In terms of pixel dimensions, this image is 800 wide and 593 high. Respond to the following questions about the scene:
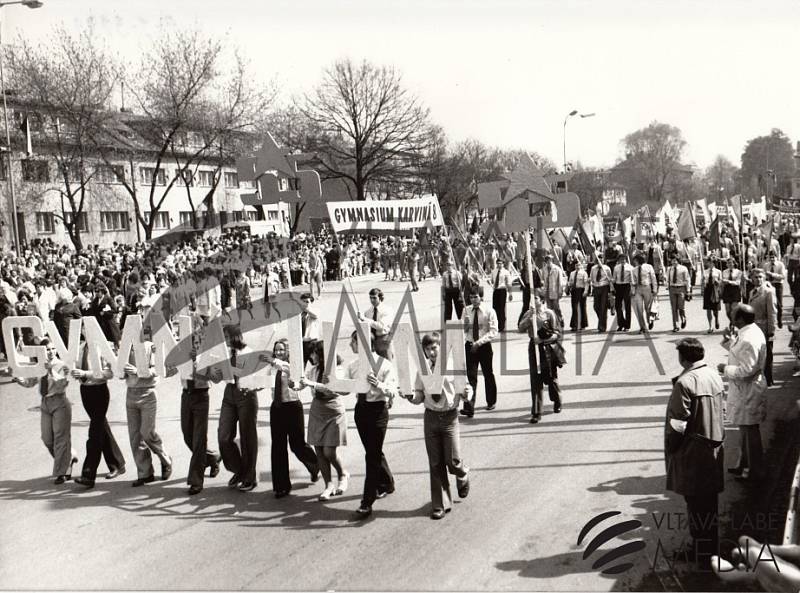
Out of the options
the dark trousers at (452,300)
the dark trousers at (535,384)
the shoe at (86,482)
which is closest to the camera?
the shoe at (86,482)

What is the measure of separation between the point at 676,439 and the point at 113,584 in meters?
4.23

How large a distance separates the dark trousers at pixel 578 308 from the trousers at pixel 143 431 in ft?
33.2

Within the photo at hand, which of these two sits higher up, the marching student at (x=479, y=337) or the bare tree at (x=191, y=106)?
the bare tree at (x=191, y=106)

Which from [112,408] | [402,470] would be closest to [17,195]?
[112,408]

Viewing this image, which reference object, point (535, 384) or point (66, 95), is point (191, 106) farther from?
point (535, 384)

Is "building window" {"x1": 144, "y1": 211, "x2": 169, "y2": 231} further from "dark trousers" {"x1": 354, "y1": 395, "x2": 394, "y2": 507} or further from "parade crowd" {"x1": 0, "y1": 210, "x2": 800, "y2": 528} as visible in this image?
"dark trousers" {"x1": 354, "y1": 395, "x2": 394, "y2": 507}

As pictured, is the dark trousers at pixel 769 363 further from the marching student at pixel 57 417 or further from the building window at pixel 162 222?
the building window at pixel 162 222

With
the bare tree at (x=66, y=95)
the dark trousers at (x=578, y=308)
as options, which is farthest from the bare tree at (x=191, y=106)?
the dark trousers at (x=578, y=308)

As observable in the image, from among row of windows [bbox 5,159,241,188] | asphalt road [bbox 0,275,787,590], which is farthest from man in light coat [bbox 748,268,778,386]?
row of windows [bbox 5,159,241,188]

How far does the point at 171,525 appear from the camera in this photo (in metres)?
6.32

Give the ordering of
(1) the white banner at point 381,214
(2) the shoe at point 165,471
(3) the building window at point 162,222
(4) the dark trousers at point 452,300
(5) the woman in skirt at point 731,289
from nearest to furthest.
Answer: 1. (2) the shoe at point 165,471
2. (1) the white banner at point 381,214
3. (5) the woman in skirt at point 731,289
4. (4) the dark trousers at point 452,300
5. (3) the building window at point 162,222

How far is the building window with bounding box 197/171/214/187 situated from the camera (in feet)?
130

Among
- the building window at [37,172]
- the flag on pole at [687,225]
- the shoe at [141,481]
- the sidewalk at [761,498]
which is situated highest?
the building window at [37,172]

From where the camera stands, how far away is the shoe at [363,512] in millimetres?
6266
